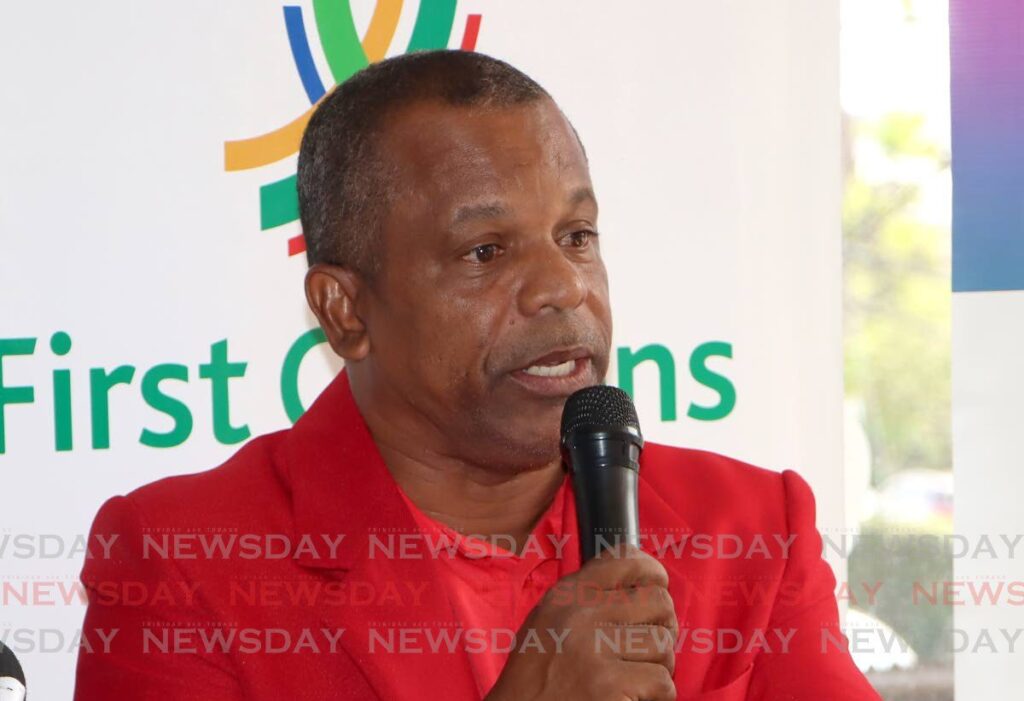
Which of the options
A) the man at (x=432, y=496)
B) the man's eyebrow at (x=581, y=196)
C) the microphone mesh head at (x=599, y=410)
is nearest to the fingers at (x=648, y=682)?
the microphone mesh head at (x=599, y=410)

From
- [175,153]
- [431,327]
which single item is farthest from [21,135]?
[431,327]

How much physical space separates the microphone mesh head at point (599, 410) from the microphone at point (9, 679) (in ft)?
2.23

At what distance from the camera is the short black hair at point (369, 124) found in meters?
2.03

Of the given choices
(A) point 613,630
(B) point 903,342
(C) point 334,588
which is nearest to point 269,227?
(C) point 334,588

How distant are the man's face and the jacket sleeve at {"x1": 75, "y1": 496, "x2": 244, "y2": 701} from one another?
0.46 metres

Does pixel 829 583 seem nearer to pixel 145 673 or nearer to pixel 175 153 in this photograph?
pixel 145 673

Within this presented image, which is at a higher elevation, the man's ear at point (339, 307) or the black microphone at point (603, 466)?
the man's ear at point (339, 307)

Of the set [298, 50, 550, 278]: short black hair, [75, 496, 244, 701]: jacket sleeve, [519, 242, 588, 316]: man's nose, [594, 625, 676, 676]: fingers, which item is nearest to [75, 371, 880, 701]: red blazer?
[75, 496, 244, 701]: jacket sleeve

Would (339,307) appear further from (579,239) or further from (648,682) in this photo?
(648,682)

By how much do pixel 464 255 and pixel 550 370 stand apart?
0.69 feet

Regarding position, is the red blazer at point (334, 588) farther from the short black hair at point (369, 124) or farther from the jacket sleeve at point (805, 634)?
the short black hair at point (369, 124)

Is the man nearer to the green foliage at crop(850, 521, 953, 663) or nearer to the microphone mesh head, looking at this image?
the microphone mesh head

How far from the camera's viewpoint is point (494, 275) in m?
1.94

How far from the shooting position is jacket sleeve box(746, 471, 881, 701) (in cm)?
197
